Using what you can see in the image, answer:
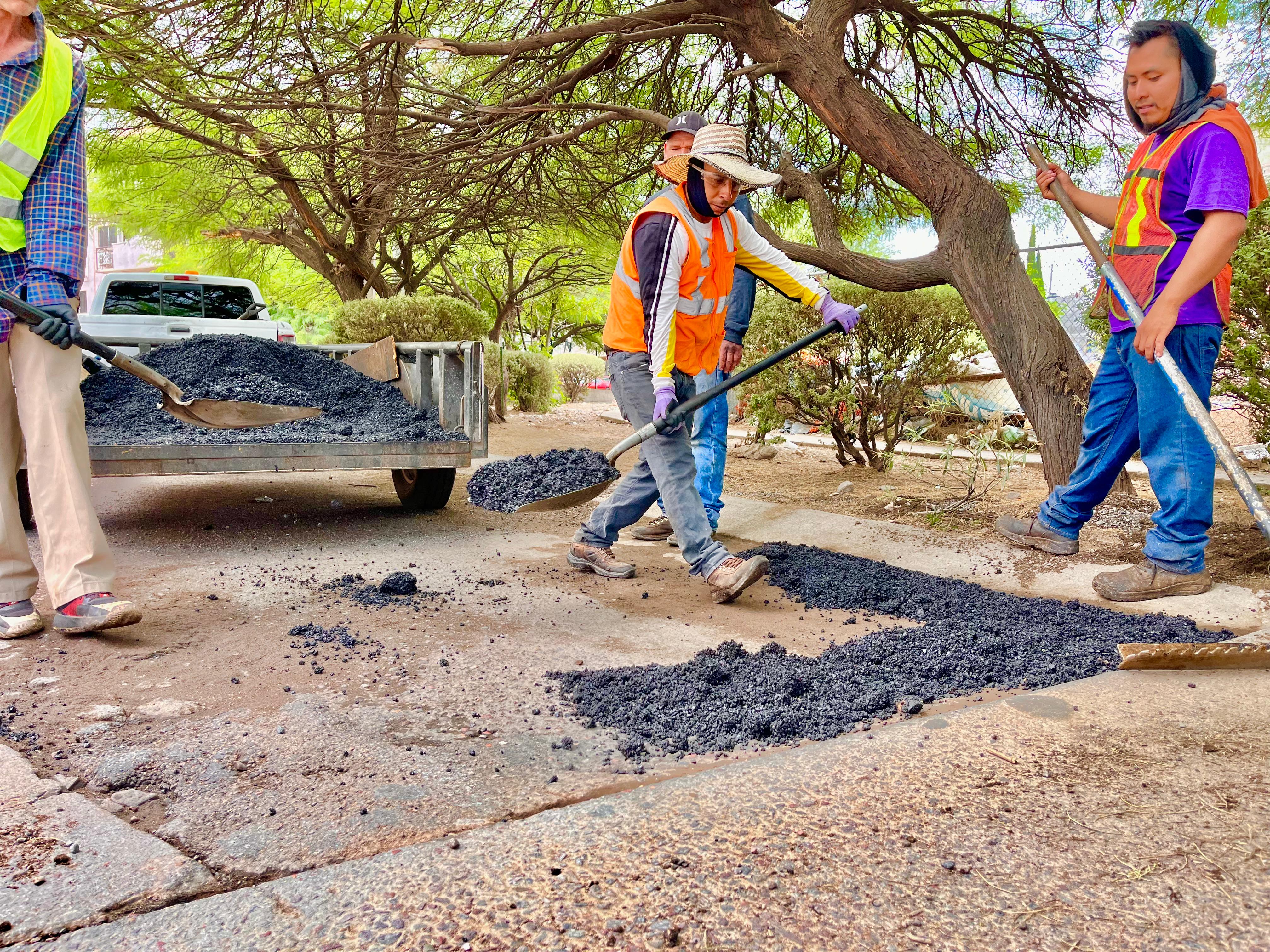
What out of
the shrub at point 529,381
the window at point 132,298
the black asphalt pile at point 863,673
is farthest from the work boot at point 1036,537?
the shrub at point 529,381

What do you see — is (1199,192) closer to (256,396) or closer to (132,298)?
(256,396)

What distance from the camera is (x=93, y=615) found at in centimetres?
344

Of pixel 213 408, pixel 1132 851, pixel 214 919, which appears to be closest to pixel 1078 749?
pixel 1132 851

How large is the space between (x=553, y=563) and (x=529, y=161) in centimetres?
454

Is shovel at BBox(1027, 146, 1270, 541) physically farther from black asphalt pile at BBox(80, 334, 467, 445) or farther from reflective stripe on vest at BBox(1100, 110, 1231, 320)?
black asphalt pile at BBox(80, 334, 467, 445)

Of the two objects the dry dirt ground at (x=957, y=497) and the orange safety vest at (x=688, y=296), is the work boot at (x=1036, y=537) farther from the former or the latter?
the orange safety vest at (x=688, y=296)

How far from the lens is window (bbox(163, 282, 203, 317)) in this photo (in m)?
10.4

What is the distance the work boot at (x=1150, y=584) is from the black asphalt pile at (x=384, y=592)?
3053mm

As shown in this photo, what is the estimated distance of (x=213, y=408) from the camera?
15.5 ft

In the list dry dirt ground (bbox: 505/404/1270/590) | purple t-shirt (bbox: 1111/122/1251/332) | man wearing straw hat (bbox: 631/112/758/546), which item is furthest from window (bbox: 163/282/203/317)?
purple t-shirt (bbox: 1111/122/1251/332)

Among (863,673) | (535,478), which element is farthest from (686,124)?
(863,673)

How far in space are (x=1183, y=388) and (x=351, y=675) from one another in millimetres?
3310

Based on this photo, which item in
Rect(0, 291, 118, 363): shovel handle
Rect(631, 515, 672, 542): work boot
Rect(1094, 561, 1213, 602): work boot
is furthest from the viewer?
Rect(631, 515, 672, 542): work boot

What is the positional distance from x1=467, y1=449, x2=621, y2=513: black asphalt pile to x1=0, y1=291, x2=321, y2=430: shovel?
3.78 ft
